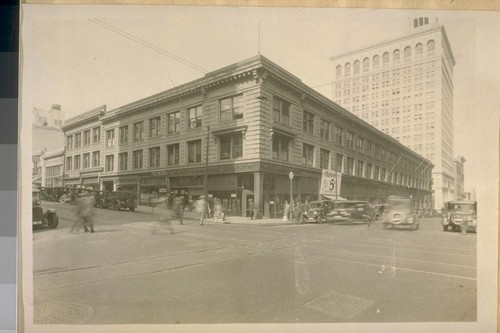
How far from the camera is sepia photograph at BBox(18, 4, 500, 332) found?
432 centimetres

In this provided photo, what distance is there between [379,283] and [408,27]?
3.47 meters

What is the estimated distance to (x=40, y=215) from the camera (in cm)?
443

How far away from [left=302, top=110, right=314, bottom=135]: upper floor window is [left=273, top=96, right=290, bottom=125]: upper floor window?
0.27 metres

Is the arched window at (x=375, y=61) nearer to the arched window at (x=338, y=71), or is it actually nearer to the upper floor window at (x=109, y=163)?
the arched window at (x=338, y=71)

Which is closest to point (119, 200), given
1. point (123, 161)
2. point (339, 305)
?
point (123, 161)

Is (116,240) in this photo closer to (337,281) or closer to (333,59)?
(337,281)

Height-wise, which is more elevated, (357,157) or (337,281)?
(357,157)

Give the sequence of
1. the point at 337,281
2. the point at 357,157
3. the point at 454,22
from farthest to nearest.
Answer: the point at 357,157, the point at 454,22, the point at 337,281

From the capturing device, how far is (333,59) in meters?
4.83

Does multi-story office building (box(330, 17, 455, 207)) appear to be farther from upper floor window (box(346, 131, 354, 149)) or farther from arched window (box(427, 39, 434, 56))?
upper floor window (box(346, 131, 354, 149))

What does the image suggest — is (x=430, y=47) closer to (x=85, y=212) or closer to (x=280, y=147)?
(x=280, y=147)

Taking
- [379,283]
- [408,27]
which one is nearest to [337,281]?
[379,283]

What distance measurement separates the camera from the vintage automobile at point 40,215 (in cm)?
445

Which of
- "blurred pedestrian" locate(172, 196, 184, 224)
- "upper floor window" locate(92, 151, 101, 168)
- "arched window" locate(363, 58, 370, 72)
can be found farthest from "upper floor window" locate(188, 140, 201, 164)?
"arched window" locate(363, 58, 370, 72)
